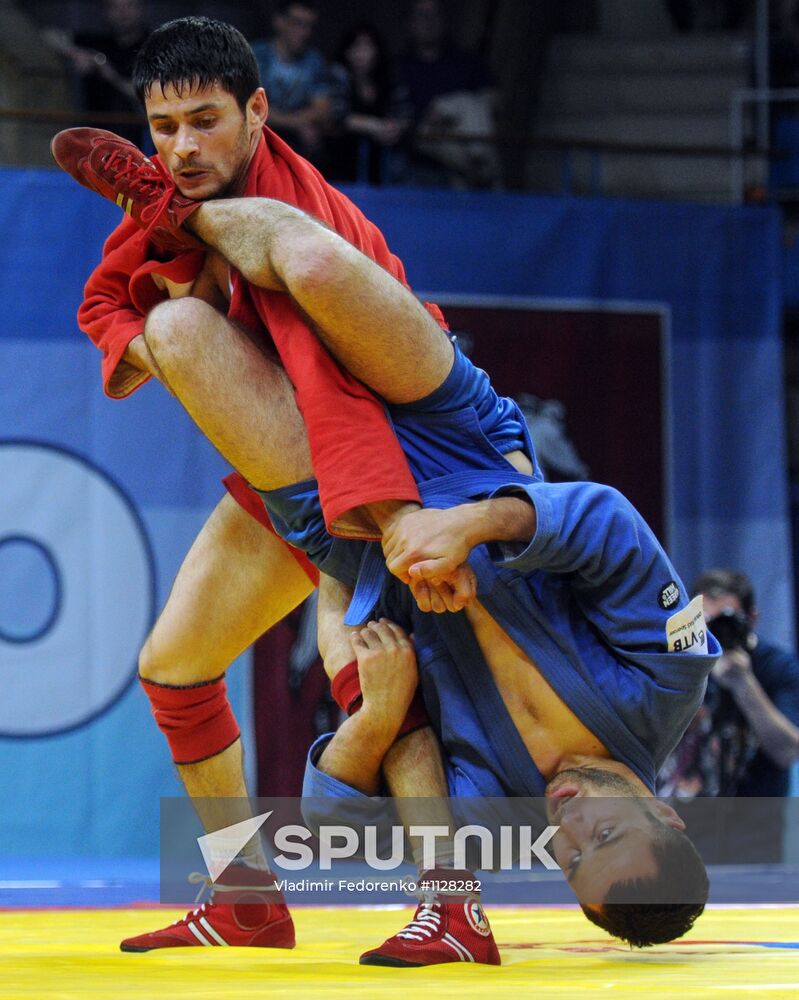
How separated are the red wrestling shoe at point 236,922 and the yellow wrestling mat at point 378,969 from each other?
2.0 inches

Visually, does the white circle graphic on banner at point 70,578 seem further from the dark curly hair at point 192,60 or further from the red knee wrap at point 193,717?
the dark curly hair at point 192,60

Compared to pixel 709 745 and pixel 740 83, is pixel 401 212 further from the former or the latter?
pixel 740 83

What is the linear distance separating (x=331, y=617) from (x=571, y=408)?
305 centimetres

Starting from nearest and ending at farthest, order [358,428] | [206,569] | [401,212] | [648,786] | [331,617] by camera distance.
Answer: [358,428] < [648,786] < [331,617] < [206,569] < [401,212]

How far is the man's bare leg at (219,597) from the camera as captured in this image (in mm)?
2486

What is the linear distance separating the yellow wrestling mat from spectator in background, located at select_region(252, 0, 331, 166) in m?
3.18

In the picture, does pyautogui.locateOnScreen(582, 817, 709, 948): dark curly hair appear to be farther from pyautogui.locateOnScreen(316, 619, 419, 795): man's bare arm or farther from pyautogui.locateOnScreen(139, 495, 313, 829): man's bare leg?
pyautogui.locateOnScreen(139, 495, 313, 829): man's bare leg

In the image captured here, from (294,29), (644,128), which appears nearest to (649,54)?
(644,128)

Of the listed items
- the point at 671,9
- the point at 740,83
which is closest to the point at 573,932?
the point at 740,83

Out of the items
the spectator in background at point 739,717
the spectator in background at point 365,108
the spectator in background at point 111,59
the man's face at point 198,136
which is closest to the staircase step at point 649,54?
the spectator in background at point 365,108

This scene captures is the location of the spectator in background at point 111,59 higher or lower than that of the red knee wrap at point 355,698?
higher

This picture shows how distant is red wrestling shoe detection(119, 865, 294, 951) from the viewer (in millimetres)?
2425

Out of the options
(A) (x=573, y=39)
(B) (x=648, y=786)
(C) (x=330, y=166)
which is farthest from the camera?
(A) (x=573, y=39)

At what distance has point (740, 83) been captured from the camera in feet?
22.7
